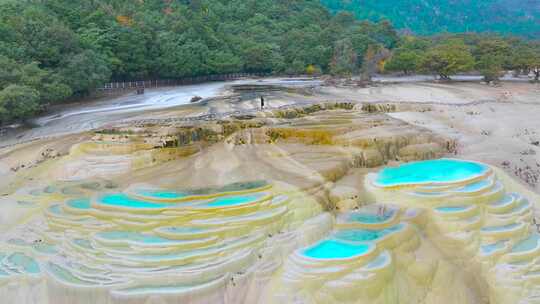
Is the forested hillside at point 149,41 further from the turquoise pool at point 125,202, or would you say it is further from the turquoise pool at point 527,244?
the turquoise pool at point 527,244

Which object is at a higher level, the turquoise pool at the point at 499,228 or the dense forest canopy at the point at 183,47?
the dense forest canopy at the point at 183,47

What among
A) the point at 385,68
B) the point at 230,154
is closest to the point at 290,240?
the point at 230,154

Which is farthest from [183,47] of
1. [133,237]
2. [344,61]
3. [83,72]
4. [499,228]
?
[499,228]

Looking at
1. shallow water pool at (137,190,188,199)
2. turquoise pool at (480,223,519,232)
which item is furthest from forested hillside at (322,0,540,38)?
turquoise pool at (480,223,519,232)

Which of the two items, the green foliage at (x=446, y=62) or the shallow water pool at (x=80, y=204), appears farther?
the green foliage at (x=446, y=62)

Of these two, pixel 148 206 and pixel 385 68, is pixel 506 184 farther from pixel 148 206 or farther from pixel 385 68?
pixel 385 68

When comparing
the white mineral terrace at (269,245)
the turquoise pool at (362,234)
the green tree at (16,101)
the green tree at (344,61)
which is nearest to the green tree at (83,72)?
the green tree at (16,101)

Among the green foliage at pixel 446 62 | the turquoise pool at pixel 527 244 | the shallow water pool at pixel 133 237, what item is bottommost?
the turquoise pool at pixel 527 244

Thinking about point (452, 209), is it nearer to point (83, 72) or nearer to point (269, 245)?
point (269, 245)
